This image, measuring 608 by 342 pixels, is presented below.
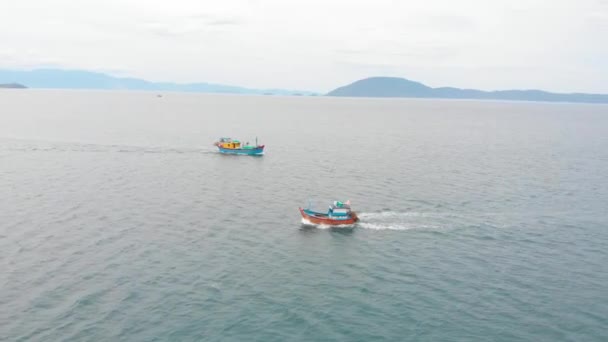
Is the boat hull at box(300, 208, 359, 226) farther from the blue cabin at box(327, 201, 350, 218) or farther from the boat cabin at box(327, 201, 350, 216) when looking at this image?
the boat cabin at box(327, 201, 350, 216)

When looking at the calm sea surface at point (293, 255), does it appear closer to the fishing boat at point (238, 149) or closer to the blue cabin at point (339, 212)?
the blue cabin at point (339, 212)

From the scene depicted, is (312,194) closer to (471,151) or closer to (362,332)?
(362,332)

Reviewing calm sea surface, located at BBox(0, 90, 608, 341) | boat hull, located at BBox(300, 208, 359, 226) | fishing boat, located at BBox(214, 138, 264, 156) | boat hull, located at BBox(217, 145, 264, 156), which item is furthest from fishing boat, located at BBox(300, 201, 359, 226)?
boat hull, located at BBox(217, 145, 264, 156)

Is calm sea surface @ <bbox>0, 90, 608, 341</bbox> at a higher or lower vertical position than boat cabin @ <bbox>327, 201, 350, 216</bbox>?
lower

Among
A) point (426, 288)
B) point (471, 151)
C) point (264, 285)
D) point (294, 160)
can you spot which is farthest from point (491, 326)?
point (471, 151)

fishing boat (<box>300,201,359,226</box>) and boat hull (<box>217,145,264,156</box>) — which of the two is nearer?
fishing boat (<box>300,201,359,226</box>)

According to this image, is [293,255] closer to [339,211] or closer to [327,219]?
[327,219]
